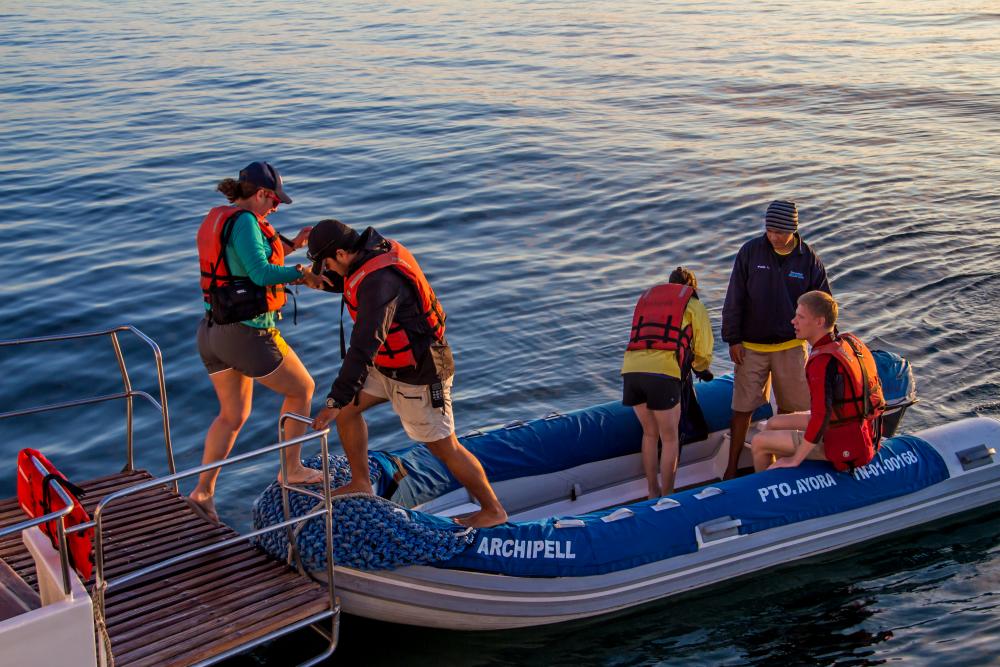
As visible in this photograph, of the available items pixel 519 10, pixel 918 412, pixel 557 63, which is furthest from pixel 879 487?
pixel 519 10

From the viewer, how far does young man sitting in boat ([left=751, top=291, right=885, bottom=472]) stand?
5531 mm

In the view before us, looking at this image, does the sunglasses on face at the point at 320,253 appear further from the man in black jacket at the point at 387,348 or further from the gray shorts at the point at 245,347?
the gray shorts at the point at 245,347

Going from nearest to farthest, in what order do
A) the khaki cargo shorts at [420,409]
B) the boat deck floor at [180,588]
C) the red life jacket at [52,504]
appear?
the red life jacket at [52,504]
the boat deck floor at [180,588]
the khaki cargo shorts at [420,409]

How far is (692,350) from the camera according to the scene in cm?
606

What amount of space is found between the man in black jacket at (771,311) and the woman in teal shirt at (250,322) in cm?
254

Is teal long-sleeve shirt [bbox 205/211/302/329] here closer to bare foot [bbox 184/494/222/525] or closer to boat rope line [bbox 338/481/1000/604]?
bare foot [bbox 184/494/222/525]

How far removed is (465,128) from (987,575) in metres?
12.7

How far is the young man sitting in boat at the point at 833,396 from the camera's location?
5531mm

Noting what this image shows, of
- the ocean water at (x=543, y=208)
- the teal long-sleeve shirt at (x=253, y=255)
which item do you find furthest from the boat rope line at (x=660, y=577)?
the teal long-sleeve shirt at (x=253, y=255)

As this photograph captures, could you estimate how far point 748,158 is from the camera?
15.3 meters

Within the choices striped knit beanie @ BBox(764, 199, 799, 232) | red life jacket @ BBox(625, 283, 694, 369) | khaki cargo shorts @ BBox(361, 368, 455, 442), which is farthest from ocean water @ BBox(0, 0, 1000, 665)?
striped knit beanie @ BBox(764, 199, 799, 232)

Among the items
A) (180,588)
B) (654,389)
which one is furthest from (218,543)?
(654,389)

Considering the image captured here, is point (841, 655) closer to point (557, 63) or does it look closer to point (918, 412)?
point (918, 412)

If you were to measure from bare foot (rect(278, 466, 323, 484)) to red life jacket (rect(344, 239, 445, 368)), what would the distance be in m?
0.82
